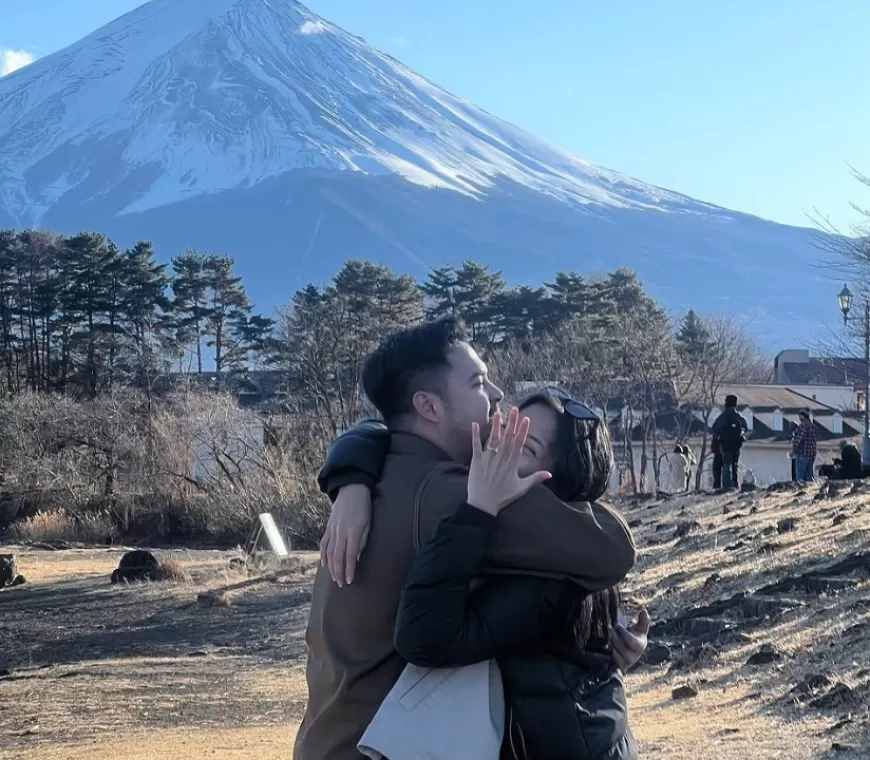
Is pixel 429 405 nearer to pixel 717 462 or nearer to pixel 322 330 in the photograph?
pixel 717 462

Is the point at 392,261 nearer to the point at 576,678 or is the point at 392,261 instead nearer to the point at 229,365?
the point at 229,365

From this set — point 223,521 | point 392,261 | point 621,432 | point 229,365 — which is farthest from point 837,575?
point 392,261

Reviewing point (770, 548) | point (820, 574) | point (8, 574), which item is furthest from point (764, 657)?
point (8, 574)

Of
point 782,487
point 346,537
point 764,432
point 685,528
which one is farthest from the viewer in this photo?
point 764,432

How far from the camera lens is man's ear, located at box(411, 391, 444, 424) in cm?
266

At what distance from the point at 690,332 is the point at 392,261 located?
136218mm

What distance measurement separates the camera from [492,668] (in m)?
2.41

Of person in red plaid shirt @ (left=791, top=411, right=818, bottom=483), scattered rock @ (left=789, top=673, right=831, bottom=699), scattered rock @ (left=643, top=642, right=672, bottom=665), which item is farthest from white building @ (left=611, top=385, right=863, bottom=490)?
scattered rock @ (left=789, top=673, right=831, bottom=699)

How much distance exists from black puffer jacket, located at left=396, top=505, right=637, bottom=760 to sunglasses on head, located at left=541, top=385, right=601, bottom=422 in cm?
37

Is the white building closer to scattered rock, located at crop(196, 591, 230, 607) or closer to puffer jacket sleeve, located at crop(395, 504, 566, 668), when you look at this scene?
scattered rock, located at crop(196, 591, 230, 607)

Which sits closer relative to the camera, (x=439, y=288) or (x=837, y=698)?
(x=837, y=698)

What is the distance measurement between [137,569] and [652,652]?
482 inches

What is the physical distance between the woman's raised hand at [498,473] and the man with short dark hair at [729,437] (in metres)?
18.4

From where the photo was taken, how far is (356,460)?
2.68 m
